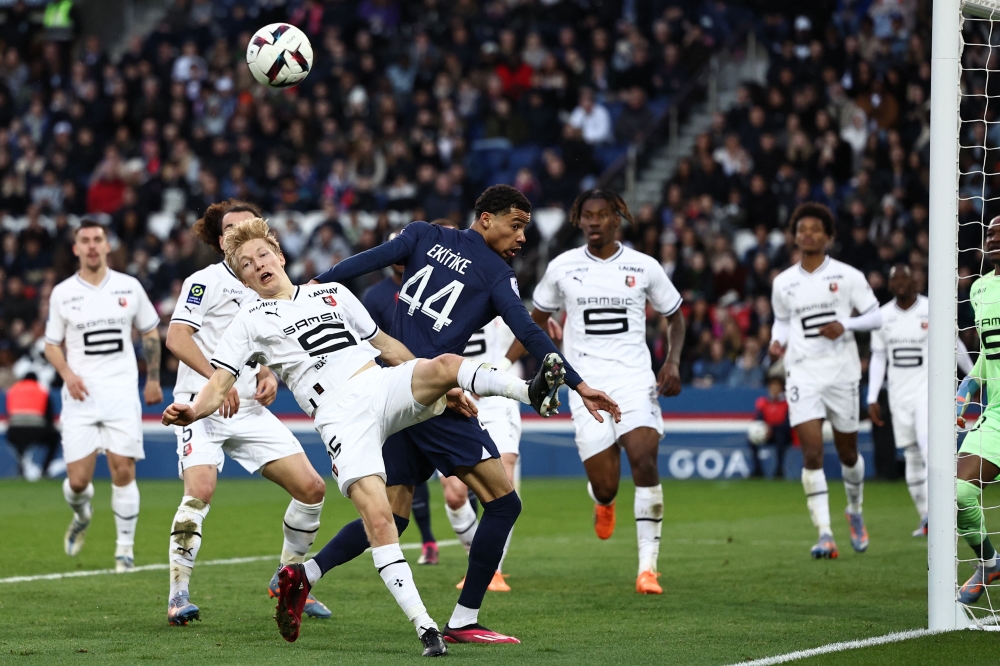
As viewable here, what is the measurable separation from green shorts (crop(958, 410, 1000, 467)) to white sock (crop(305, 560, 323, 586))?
374 centimetres

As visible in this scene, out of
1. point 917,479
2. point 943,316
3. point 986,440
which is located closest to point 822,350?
point 917,479

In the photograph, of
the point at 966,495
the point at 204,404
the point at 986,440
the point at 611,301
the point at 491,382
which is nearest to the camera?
the point at 491,382

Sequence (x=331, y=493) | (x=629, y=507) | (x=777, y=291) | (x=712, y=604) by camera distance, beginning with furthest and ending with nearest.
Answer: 1. (x=331, y=493)
2. (x=629, y=507)
3. (x=777, y=291)
4. (x=712, y=604)

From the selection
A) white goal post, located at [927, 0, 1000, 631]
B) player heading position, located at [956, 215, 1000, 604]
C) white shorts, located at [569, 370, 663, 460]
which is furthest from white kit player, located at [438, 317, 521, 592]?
white goal post, located at [927, 0, 1000, 631]

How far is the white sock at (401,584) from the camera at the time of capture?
6539mm

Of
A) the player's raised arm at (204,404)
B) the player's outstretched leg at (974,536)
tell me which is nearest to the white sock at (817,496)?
the player's outstretched leg at (974,536)

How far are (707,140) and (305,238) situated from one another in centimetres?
723

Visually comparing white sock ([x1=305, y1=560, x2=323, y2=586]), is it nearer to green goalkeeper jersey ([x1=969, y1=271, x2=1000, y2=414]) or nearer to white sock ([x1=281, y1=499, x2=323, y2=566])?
white sock ([x1=281, y1=499, x2=323, y2=566])

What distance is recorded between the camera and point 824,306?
12.1 m

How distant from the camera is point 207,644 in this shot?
7.01 meters

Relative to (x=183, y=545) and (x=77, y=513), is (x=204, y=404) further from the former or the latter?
(x=77, y=513)

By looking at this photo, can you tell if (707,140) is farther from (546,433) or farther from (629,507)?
(629,507)

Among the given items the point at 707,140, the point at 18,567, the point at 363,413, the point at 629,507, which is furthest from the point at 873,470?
the point at 363,413

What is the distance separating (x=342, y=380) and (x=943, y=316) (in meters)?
3.33
